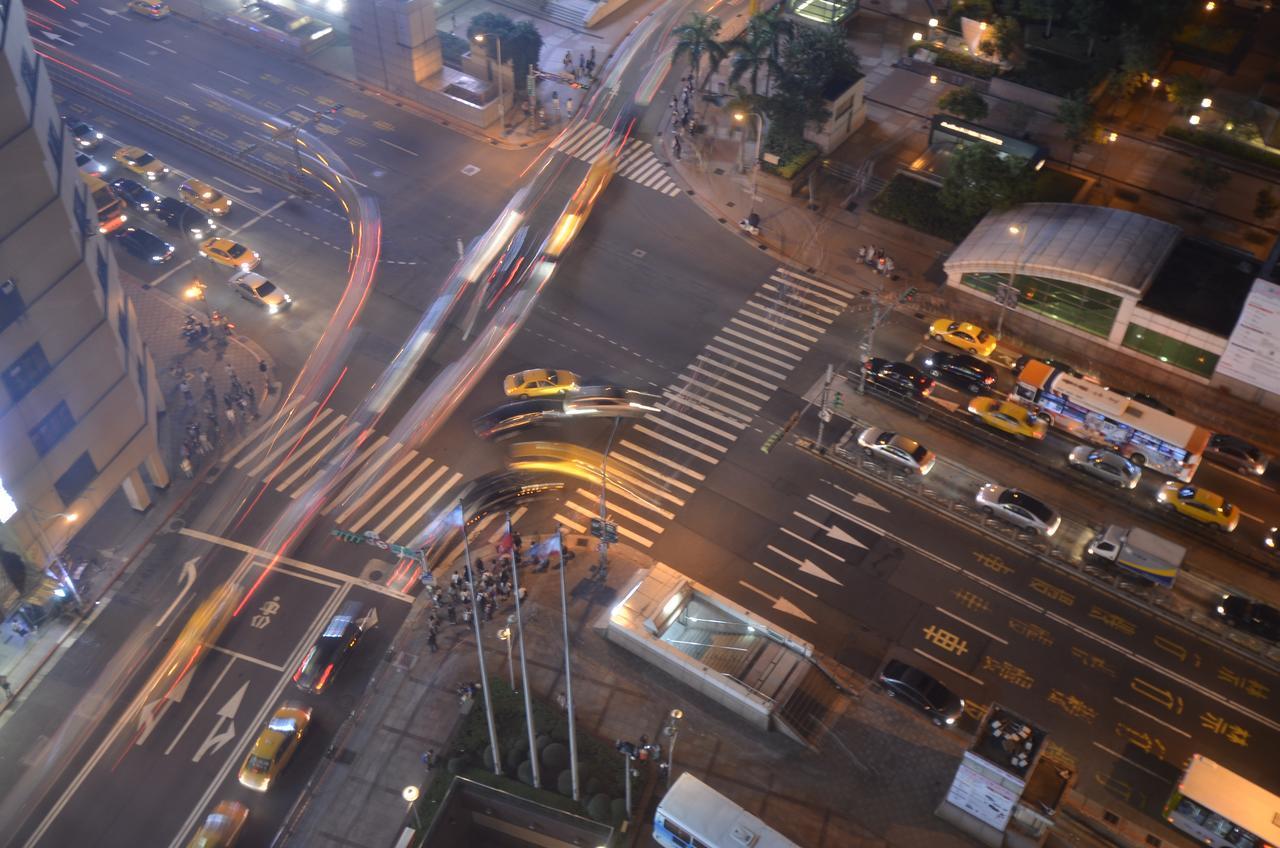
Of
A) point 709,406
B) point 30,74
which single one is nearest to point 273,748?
point 709,406

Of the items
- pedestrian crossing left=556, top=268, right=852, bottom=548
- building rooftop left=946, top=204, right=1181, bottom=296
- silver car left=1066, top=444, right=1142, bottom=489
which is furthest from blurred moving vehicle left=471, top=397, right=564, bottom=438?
silver car left=1066, top=444, right=1142, bottom=489

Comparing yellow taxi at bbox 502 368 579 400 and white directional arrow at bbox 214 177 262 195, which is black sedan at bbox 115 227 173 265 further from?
yellow taxi at bbox 502 368 579 400

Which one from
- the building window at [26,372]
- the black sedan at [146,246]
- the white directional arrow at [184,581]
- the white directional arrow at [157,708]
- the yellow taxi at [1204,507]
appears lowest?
the white directional arrow at [157,708]

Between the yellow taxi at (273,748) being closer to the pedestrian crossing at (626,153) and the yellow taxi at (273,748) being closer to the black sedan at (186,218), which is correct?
the black sedan at (186,218)

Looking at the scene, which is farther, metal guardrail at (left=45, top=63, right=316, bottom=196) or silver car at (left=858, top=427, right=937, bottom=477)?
metal guardrail at (left=45, top=63, right=316, bottom=196)

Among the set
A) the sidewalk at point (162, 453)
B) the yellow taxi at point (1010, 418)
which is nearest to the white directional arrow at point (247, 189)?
the sidewalk at point (162, 453)
